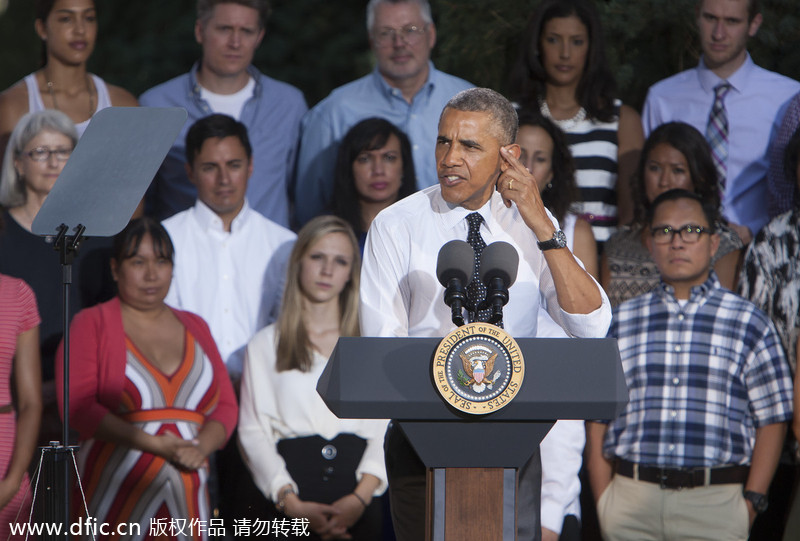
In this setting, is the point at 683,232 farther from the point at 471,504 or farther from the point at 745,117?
the point at 471,504

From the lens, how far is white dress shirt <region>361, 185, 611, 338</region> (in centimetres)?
342

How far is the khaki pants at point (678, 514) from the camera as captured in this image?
4.73 meters

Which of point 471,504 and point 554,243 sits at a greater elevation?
point 554,243

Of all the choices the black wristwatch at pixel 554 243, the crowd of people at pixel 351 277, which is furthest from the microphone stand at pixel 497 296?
the crowd of people at pixel 351 277

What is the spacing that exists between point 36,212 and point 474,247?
2682 millimetres

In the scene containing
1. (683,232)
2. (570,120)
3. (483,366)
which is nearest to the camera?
(483,366)

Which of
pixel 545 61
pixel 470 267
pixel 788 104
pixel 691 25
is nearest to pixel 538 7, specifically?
pixel 545 61

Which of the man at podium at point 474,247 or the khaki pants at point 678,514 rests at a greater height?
the man at podium at point 474,247

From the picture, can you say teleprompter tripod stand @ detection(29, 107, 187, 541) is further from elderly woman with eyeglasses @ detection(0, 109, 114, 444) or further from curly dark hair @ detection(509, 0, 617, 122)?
curly dark hair @ detection(509, 0, 617, 122)

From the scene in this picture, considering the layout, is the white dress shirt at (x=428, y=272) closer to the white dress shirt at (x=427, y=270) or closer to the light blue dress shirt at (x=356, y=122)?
the white dress shirt at (x=427, y=270)

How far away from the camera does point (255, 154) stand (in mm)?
6027

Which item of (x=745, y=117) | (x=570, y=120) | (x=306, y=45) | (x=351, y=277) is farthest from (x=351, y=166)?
(x=306, y=45)

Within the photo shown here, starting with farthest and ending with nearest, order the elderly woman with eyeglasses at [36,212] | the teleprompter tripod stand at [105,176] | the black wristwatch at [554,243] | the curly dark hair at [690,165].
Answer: the curly dark hair at [690,165] → the elderly woman with eyeglasses at [36,212] → the teleprompter tripod stand at [105,176] → the black wristwatch at [554,243]

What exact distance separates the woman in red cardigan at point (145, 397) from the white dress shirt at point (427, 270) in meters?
1.80
